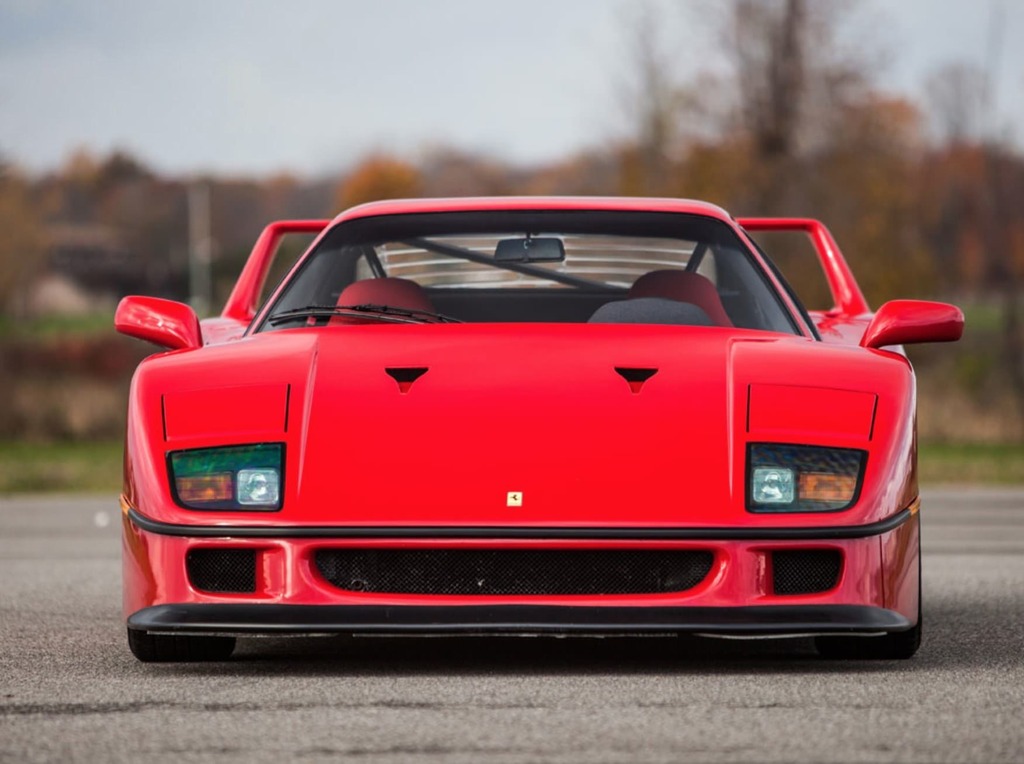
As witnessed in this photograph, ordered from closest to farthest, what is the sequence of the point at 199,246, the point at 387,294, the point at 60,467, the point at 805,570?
the point at 805,570 < the point at 387,294 < the point at 60,467 < the point at 199,246

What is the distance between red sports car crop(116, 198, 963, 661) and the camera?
4555 millimetres

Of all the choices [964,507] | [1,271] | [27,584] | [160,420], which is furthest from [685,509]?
[1,271]

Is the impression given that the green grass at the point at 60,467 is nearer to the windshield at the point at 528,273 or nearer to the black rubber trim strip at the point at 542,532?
the windshield at the point at 528,273

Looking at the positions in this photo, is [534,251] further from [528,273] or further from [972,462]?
[972,462]

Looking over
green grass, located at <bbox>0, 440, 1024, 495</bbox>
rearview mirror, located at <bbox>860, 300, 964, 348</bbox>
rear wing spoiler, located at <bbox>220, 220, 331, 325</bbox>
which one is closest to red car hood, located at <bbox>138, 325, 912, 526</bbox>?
rearview mirror, located at <bbox>860, 300, 964, 348</bbox>

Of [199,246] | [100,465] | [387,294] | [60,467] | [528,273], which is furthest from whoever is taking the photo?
[199,246]

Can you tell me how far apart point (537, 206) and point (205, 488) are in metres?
1.77

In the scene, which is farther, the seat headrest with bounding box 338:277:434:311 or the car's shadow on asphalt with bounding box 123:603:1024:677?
the seat headrest with bounding box 338:277:434:311

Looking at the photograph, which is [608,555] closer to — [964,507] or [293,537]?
[293,537]

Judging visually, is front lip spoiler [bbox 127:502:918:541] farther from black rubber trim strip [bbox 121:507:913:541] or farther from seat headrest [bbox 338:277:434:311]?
seat headrest [bbox 338:277:434:311]

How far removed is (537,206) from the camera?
5992mm

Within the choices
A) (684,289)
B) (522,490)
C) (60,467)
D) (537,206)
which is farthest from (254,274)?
(60,467)

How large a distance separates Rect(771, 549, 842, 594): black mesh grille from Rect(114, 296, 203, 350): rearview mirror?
1894 mm

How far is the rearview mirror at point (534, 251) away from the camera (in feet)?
19.2
